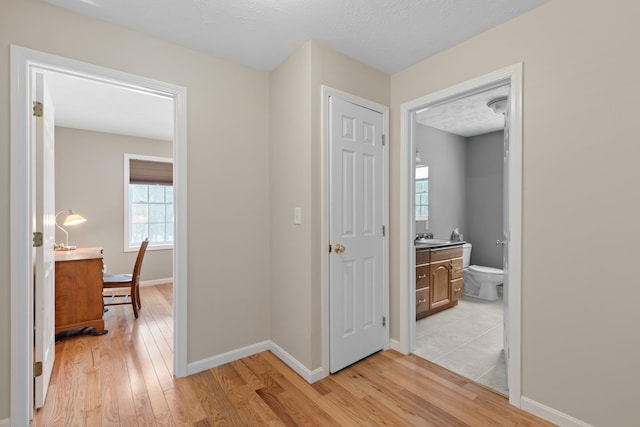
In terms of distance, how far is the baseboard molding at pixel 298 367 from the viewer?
2.19 metres

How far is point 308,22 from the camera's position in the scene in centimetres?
199

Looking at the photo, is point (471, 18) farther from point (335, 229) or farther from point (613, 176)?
point (335, 229)

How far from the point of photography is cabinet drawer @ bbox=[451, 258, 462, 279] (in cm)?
386

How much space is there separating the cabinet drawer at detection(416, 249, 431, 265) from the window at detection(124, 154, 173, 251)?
4.45 metres

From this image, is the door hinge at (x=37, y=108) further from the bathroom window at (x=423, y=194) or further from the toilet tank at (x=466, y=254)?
the toilet tank at (x=466, y=254)

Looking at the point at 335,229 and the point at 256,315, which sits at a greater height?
the point at 335,229

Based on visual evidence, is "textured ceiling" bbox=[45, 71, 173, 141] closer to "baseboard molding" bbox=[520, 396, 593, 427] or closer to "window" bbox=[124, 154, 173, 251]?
"window" bbox=[124, 154, 173, 251]

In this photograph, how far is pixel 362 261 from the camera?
99.4 inches

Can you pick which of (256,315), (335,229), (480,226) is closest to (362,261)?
(335,229)

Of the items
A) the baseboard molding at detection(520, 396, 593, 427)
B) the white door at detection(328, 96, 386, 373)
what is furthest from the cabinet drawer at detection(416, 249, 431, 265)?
the baseboard molding at detection(520, 396, 593, 427)

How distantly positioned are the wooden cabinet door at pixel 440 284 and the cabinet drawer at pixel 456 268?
3.0 inches

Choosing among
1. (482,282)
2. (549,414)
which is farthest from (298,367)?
(482,282)

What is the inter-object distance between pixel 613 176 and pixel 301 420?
88.4 inches

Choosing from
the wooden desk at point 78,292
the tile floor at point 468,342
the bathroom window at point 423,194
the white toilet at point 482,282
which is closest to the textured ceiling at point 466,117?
the bathroom window at point 423,194
